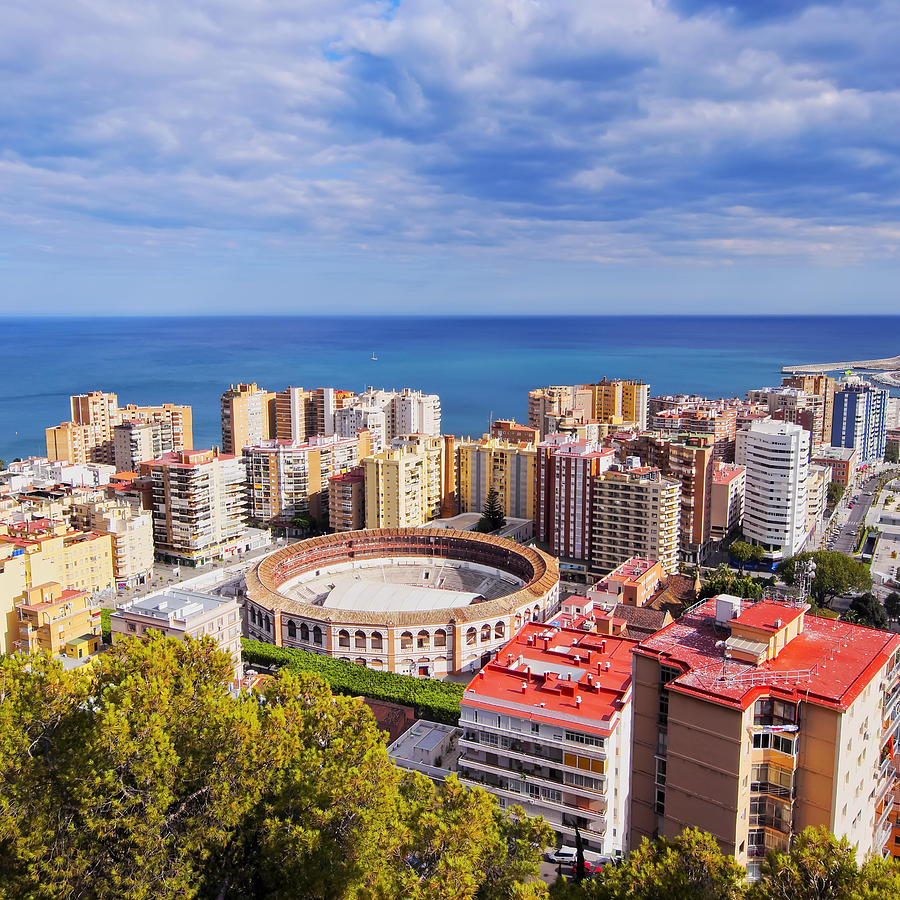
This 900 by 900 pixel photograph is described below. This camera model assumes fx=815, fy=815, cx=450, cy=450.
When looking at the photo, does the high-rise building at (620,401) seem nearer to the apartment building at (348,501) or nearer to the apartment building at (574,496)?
the apartment building at (574,496)

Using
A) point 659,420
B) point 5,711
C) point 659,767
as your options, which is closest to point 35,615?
point 5,711

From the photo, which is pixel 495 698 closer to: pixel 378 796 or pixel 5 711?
pixel 378 796

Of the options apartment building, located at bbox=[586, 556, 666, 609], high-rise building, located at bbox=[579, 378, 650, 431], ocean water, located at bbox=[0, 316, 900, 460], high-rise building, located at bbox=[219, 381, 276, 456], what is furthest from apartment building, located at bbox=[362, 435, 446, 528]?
ocean water, located at bbox=[0, 316, 900, 460]

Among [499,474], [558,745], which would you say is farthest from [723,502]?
[558,745]


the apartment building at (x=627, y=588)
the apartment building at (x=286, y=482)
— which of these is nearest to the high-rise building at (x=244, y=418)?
the apartment building at (x=286, y=482)

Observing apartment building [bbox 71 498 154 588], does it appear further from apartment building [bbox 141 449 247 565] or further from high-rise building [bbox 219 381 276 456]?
high-rise building [bbox 219 381 276 456]

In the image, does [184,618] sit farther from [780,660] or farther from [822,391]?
[822,391]
